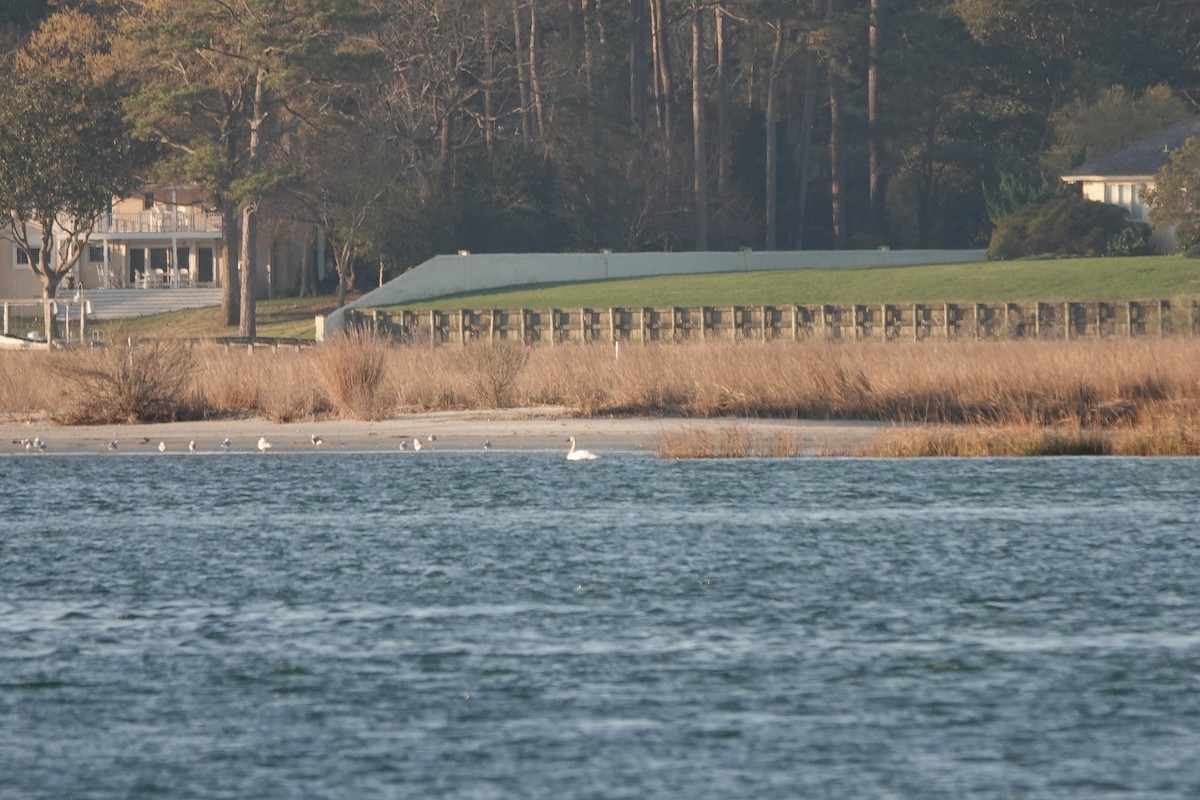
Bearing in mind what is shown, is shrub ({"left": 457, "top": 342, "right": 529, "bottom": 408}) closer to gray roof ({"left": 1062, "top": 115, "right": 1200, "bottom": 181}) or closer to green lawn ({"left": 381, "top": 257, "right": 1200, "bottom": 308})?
green lawn ({"left": 381, "top": 257, "right": 1200, "bottom": 308})

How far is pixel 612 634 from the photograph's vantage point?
17625 mm

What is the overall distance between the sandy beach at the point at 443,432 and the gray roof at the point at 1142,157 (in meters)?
37.6

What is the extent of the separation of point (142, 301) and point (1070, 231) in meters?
32.5

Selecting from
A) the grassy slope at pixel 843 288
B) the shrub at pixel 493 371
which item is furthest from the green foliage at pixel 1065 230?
the shrub at pixel 493 371

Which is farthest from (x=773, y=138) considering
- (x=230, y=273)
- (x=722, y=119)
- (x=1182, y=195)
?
(x=230, y=273)

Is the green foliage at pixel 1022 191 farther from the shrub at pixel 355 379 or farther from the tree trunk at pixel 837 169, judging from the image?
the shrub at pixel 355 379

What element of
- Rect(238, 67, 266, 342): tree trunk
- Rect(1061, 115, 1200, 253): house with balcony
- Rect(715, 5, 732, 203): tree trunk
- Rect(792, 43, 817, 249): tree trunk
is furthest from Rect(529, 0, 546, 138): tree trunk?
Rect(1061, 115, 1200, 253): house with balcony

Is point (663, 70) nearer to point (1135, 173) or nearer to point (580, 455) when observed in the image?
point (1135, 173)

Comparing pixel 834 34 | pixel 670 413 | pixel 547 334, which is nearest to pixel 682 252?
pixel 834 34

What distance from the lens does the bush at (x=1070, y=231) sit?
67.1 meters

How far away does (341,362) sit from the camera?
35031 millimetres

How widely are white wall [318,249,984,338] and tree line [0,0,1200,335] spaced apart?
286cm

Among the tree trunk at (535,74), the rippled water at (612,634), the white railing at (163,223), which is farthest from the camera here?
the white railing at (163,223)

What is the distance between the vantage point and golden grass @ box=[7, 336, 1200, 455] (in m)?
30.6
